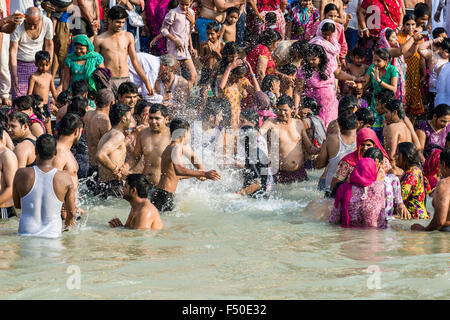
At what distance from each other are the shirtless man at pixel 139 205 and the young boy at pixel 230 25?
447 centimetres

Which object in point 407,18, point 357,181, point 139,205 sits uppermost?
point 407,18

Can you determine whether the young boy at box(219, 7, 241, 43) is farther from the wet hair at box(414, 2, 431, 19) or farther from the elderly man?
the wet hair at box(414, 2, 431, 19)

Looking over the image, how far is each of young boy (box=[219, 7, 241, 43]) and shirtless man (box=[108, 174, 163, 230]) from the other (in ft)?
14.7

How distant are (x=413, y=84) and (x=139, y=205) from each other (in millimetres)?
5431

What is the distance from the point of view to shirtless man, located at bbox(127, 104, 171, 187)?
26.4ft

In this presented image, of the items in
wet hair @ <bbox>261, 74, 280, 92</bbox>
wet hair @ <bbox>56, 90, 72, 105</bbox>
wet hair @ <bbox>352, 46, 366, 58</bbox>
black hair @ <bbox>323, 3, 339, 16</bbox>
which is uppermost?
black hair @ <bbox>323, 3, 339, 16</bbox>

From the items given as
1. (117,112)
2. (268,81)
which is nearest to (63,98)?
(117,112)

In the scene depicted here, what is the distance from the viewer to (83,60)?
9680mm

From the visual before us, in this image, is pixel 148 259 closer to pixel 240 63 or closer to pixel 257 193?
pixel 257 193

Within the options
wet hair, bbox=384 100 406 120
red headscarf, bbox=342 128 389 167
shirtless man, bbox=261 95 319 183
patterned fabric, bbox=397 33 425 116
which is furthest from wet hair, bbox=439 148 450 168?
patterned fabric, bbox=397 33 425 116

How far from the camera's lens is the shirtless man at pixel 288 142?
9.16 metres

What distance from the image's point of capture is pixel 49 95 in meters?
10.2

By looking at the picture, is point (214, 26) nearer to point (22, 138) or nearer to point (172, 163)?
point (172, 163)
